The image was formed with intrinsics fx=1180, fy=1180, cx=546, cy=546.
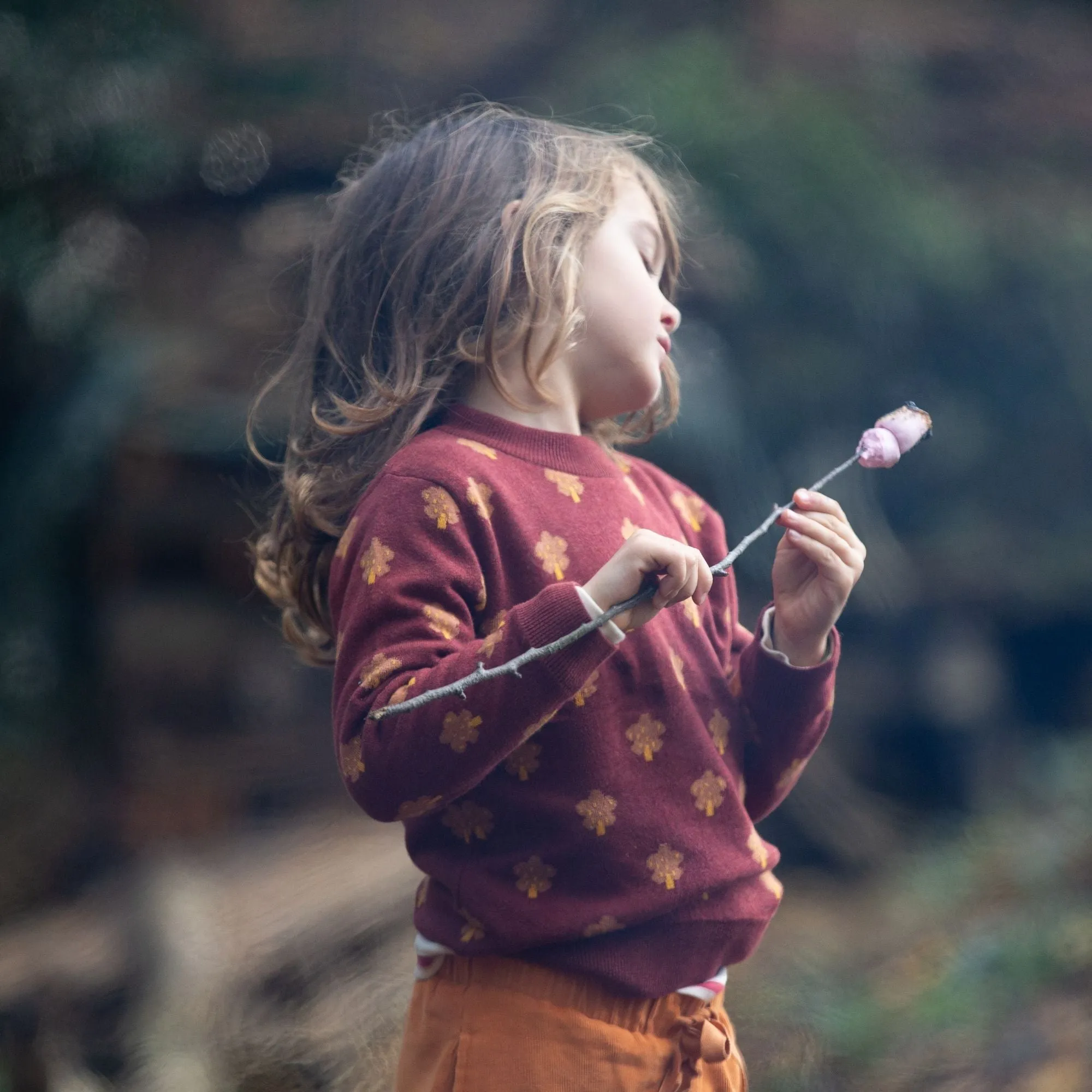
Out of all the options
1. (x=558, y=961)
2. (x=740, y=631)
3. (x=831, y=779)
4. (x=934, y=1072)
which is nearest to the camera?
(x=558, y=961)

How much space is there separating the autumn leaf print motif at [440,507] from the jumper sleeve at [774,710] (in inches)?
9.0

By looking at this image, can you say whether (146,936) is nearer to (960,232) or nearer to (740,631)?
(740,631)

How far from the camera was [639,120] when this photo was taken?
147 centimetres

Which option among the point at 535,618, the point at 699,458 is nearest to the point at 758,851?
the point at 535,618

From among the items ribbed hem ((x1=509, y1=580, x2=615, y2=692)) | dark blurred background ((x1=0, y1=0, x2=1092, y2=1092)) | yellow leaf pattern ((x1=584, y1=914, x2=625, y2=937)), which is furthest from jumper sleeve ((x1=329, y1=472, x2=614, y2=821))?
dark blurred background ((x1=0, y1=0, x2=1092, y2=1092))

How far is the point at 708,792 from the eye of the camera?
0.71m

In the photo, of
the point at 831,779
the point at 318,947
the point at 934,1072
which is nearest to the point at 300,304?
the point at 318,947

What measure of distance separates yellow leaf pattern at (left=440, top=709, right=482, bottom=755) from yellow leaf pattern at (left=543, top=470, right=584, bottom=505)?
0.58 feet

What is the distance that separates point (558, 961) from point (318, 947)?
3.35ft

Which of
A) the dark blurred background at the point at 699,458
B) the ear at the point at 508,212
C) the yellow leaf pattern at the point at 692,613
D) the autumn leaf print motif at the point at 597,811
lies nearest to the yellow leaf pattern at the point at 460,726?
the autumn leaf print motif at the point at 597,811

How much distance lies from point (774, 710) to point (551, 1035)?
24 cm

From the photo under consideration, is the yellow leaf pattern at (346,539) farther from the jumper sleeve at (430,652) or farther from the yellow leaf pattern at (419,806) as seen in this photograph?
the yellow leaf pattern at (419,806)

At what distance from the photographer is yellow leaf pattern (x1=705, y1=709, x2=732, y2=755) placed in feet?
2.43

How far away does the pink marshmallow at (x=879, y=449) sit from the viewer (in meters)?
0.78
